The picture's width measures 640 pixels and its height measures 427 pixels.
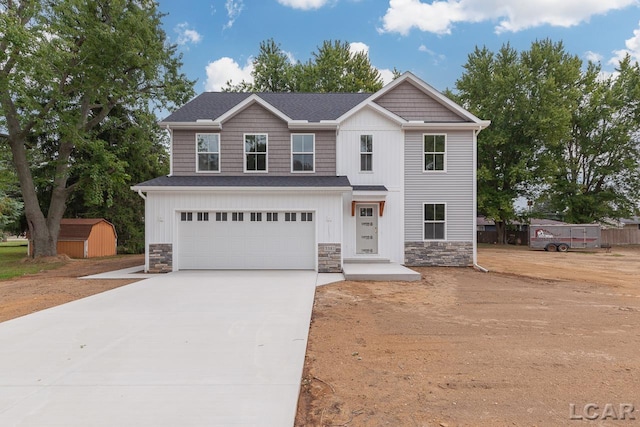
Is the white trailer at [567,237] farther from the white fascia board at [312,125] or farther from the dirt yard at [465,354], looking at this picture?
the white fascia board at [312,125]

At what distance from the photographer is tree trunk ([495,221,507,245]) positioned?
27.6m

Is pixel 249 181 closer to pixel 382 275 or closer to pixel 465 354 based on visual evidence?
pixel 382 275

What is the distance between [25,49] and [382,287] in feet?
55.1

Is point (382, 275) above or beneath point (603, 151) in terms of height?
beneath

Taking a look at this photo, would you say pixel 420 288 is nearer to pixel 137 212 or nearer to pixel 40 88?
pixel 40 88

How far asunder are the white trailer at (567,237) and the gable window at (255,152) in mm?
18217

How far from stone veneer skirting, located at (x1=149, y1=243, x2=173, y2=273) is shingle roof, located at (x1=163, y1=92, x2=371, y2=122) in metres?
4.80

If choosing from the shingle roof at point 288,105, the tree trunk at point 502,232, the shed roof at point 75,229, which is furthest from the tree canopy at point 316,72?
the shed roof at point 75,229

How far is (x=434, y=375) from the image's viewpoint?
4.00 meters

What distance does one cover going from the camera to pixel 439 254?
13.4m

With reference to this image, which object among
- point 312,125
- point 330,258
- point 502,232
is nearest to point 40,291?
point 330,258

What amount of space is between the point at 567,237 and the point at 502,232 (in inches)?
250

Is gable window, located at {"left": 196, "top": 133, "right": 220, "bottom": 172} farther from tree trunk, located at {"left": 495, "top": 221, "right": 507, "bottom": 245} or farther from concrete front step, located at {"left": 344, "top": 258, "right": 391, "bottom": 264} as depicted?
tree trunk, located at {"left": 495, "top": 221, "right": 507, "bottom": 245}

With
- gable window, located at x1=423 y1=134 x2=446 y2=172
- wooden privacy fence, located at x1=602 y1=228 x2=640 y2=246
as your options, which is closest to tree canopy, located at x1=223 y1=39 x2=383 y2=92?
gable window, located at x1=423 y1=134 x2=446 y2=172
